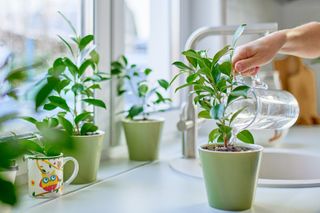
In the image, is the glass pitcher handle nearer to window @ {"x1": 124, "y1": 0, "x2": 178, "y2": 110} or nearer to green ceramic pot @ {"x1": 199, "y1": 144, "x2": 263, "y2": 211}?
green ceramic pot @ {"x1": 199, "y1": 144, "x2": 263, "y2": 211}

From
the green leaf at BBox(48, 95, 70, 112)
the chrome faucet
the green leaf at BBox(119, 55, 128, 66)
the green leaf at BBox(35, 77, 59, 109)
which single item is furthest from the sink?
the green leaf at BBox(35, 77, 59, 109)

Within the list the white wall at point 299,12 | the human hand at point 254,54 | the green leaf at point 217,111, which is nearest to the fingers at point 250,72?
the human hand at point 254,54

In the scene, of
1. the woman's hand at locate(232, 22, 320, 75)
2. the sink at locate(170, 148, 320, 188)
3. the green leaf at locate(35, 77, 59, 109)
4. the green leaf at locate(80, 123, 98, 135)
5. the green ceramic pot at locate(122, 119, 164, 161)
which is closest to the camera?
the green leaf at locate(35, 77, 59, 109)

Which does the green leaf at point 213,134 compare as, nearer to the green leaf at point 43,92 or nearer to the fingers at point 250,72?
the fingers at point 250,72

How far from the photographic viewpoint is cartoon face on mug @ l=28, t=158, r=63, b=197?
0.91 meters

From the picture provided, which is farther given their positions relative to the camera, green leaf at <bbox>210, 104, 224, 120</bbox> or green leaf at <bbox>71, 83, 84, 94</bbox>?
green leaf at <bbox>71, 83, 84, 94</bbox>

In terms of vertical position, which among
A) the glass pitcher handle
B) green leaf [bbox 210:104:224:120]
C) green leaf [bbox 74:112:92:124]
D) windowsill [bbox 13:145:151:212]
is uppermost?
the glass pitcher handle

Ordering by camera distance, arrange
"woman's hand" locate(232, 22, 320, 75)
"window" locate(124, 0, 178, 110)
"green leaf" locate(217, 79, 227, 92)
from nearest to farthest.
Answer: "green leaf" locate(217, 79, 227, 92), "woman's hand" locate(232, 22, 320, 75), "window" locate(124, 0, 178, 110)

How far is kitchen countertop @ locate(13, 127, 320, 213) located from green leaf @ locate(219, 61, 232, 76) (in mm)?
256

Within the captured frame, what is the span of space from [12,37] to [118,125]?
45 cm

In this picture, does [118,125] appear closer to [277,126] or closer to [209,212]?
[277,126]

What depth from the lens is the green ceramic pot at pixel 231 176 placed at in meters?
0.82

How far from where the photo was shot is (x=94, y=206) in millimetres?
869

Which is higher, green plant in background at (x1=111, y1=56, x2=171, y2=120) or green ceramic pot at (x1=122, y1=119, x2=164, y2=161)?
green plant in background at (x1=111, y1=56, x2=171, y2=120)
